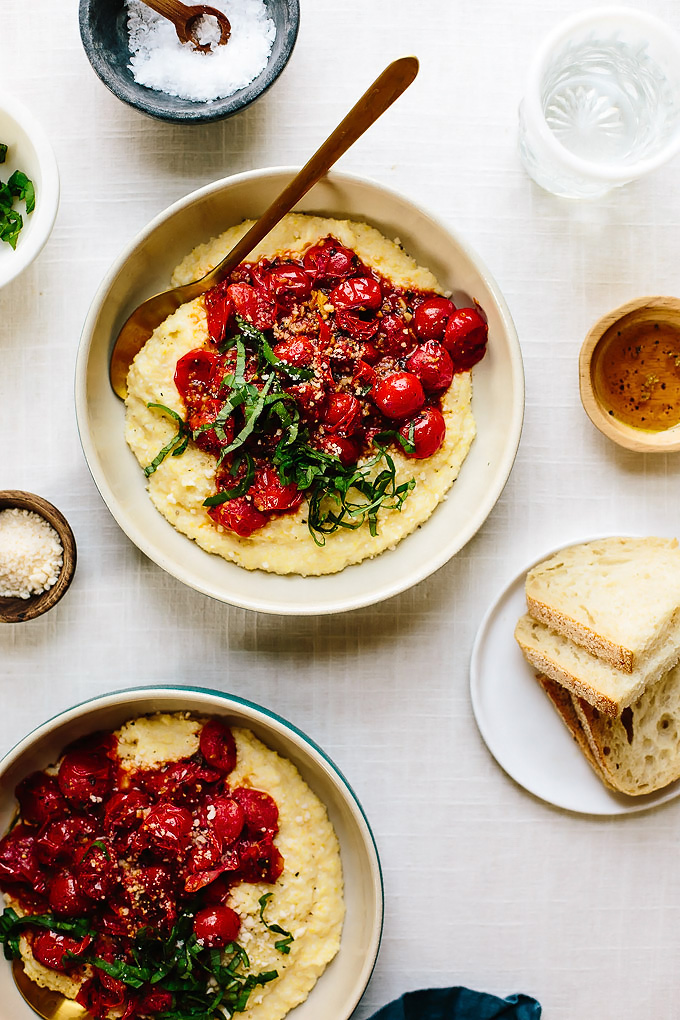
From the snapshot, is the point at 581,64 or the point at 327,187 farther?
the point at 581,64

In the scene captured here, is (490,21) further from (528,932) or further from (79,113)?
(528,932)

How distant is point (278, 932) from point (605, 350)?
2069mm

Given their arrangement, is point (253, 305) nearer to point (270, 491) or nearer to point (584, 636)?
point (270, 491)

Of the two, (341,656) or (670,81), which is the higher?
(670,81)

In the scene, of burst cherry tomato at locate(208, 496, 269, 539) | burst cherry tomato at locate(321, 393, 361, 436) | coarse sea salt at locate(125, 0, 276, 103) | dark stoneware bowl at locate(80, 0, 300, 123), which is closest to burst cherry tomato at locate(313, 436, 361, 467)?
burst cherry tomato at locate(321, 393, 361, 436)

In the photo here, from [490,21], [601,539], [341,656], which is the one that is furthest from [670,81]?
[341,656]

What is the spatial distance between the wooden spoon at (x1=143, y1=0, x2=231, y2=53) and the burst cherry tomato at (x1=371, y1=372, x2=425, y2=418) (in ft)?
3.83

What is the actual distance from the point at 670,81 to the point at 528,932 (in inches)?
110

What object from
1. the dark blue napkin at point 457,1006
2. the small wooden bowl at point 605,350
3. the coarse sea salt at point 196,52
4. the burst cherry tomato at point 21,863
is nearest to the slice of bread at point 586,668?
the small wooden bowl at point 605,350

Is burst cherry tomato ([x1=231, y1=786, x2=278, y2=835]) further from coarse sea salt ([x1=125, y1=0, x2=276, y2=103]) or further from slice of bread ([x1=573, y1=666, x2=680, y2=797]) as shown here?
coarse sea salt ([x1=125, y1=0, x2=276, y2=103])

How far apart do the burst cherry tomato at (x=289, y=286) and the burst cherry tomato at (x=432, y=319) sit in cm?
34

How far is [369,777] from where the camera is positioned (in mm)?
2721

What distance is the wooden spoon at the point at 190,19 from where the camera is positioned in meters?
2.38

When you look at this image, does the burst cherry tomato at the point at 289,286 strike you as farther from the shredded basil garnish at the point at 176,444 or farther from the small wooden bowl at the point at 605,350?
the small wooden bowl at the point at 605,350
